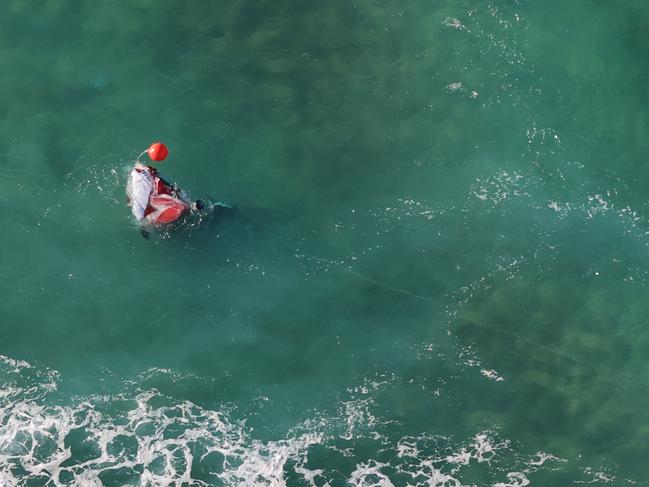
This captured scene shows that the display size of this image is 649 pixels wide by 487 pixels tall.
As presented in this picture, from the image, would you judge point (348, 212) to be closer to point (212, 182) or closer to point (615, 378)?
point (212, 182)

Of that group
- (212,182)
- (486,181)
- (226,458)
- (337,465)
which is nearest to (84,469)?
(226,458)

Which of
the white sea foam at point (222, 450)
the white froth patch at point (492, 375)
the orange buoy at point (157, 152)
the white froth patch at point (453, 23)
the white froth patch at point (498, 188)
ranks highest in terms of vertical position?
the white froth patch at point (453, 23)

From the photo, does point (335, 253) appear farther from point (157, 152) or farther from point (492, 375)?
point (157, 152)

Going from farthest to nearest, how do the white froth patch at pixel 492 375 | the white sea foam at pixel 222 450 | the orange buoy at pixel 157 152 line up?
the white froth patch at pixel 492 375, the white sea foam at pixel 222 450, the orange buoy at pixel 157 152

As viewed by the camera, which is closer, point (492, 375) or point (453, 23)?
point (492, 375)

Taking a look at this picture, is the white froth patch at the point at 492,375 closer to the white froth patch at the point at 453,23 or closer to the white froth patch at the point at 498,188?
the white froth patch at the point at 498,188

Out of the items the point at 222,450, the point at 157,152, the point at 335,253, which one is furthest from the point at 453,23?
the point at 222,450

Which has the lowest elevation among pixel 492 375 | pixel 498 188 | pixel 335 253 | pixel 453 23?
pixel 492 375

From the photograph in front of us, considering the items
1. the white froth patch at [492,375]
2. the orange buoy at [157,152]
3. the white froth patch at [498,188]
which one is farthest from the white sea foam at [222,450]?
the orange buoy at [157,152]
